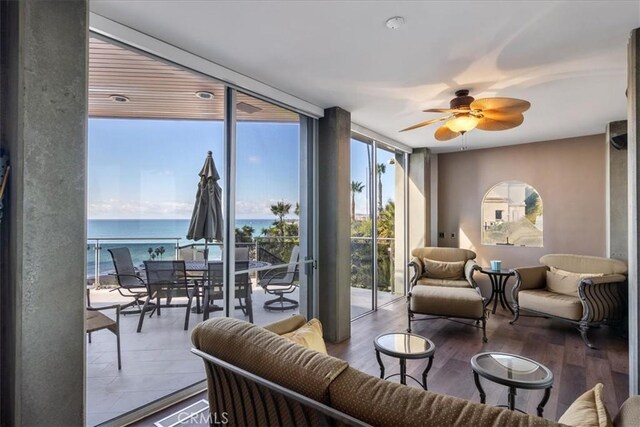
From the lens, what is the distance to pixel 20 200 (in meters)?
1.43

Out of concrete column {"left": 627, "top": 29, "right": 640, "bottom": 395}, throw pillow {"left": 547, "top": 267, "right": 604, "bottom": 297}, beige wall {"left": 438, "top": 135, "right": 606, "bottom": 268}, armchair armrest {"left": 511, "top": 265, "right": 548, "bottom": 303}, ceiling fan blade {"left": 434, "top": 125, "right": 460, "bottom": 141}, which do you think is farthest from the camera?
beige wall {"left": 438, "top": 135, "right": 606, "bottom": 268}

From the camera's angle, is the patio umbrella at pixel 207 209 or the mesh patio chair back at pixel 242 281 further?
the mesh patio chair back at pixel 242 281

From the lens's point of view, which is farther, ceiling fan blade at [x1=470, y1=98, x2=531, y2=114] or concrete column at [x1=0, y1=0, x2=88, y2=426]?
ceiling fan blade at [x1=470, y1=98, x2=531, y2=114]

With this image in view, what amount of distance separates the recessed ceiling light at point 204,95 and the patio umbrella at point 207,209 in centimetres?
57

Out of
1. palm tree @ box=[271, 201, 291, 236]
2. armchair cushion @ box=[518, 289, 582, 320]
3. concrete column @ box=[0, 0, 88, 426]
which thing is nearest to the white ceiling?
concrete column @ box=[0, 0, 88, 426]

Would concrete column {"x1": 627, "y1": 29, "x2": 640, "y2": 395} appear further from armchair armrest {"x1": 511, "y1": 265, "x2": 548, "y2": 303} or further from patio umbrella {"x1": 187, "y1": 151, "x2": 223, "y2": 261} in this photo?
patio umbrella {"x1": 187, "y1": 151, "x2": 223, "y2": 261}

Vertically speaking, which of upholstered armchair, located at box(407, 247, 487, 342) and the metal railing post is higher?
the metal railing post

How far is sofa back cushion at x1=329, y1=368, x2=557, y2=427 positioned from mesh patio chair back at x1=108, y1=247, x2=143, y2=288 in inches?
83.1

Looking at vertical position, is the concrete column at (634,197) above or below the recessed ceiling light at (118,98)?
below

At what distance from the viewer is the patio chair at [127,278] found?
243 cm

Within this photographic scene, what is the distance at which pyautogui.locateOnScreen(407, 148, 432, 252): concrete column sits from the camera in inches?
224

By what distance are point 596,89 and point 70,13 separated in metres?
4.21

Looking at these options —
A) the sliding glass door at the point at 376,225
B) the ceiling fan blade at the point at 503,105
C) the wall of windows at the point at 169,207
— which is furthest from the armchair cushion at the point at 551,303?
the wall of windows at the point at 169,207

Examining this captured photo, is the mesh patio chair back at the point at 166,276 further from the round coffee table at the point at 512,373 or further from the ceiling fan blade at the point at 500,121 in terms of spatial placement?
the ceiling fan blade at the point at 500,121
